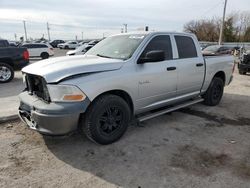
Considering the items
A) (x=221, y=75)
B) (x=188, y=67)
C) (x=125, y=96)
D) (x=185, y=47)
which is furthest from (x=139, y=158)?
(x=221, y=75)

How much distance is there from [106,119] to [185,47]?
2555 millimetres

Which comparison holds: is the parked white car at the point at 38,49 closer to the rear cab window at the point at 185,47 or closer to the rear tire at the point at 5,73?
the rear tire at the point at 5,73

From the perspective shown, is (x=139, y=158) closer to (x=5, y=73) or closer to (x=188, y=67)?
(x=188, y=67)

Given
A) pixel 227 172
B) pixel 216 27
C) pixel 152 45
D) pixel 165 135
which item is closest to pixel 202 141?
pixel 165 135

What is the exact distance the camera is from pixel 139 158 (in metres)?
3.64

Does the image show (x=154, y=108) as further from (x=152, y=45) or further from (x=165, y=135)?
(x=152, y=45)

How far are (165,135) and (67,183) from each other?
2.08m

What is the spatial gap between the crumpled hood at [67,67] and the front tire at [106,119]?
47 cm

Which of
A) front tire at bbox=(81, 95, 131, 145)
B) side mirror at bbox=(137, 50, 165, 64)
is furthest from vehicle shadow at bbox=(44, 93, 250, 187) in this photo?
side mirror at bbox=(137, 50, 165, 64)

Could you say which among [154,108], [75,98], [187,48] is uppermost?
[187,48]

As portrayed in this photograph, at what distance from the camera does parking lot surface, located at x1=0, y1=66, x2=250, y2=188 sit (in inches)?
123

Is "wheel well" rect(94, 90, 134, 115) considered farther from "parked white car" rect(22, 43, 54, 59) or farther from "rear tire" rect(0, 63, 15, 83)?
"parked white car" rect(22, 43, 54, 59)

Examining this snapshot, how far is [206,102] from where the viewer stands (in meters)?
6.42

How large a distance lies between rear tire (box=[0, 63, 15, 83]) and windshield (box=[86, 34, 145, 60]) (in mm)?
5841
